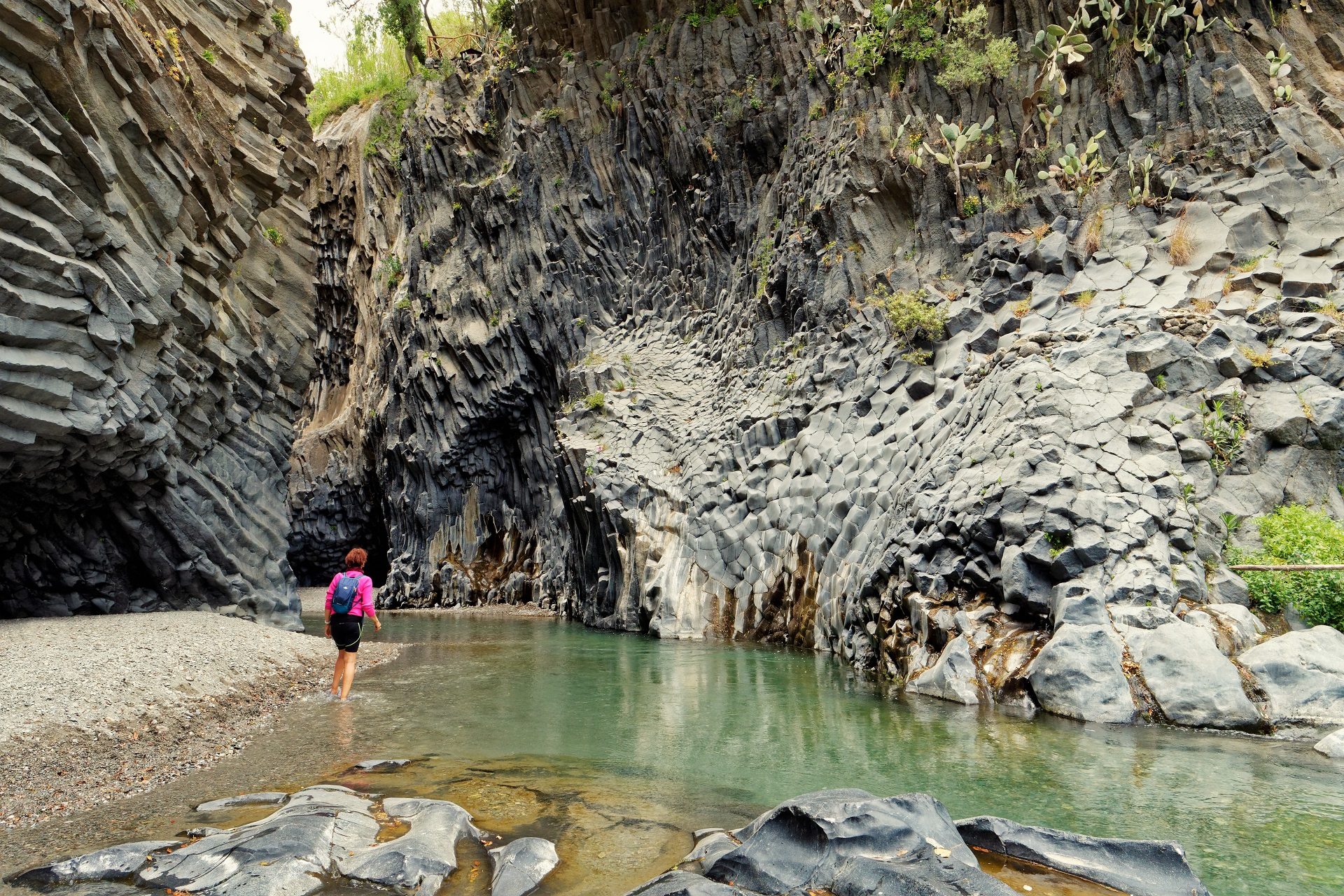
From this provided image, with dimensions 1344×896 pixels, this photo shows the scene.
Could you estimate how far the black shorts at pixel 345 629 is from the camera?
10.1 metres

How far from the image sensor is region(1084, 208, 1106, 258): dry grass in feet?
50.3

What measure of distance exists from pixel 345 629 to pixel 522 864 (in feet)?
20.5

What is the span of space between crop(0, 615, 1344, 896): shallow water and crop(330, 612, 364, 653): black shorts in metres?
0.75

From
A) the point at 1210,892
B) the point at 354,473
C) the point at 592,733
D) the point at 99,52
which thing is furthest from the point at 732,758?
the point at 354,473

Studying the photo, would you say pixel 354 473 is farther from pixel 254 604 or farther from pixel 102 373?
pixel 102 373

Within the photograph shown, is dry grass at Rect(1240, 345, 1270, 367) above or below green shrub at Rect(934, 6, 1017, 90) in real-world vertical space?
below

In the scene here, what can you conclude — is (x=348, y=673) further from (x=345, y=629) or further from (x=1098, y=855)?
(x=1098, y=855)

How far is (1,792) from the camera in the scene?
5840 mm

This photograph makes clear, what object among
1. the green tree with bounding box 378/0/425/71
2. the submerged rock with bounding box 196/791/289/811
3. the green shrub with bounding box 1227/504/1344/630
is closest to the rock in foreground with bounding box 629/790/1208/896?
the submerged rock with bounding box 196/791/289/811

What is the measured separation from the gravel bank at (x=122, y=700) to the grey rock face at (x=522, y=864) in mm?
3221

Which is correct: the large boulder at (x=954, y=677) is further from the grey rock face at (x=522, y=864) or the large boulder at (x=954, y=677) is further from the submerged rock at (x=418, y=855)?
the submerged rock at (x=418, y=855)

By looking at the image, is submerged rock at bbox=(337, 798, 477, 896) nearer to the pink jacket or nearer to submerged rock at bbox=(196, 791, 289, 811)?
submerged rock at bbox=(196, 791, 289, 811)

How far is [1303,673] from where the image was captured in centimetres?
849

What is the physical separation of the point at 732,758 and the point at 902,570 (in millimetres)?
5581
